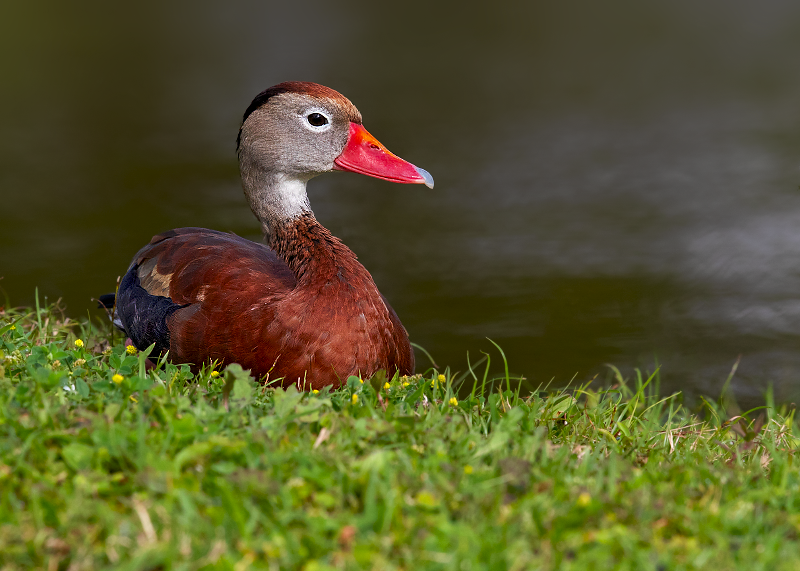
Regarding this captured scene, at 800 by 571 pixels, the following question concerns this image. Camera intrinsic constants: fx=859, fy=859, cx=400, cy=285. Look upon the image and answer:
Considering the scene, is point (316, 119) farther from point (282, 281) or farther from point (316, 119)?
point (282, 281)

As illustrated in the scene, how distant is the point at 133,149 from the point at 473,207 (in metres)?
4.35

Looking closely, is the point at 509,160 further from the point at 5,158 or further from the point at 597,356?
the point at 5,158

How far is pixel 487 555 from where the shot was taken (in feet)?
6.94

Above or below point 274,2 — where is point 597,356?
below

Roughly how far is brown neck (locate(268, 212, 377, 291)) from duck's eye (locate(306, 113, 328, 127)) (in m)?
0.46

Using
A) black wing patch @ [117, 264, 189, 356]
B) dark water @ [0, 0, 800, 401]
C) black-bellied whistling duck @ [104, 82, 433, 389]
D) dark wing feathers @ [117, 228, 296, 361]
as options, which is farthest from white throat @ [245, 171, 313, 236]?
dark water @ [0, 0, 800, 401]

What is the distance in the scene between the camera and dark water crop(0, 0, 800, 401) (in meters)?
6.48

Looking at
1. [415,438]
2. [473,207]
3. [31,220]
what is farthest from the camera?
[473,207]

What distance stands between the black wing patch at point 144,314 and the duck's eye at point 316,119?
1152 millimetres

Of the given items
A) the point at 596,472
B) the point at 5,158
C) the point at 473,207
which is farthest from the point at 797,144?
the point at 5,158

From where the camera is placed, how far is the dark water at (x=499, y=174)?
6477 millimetres

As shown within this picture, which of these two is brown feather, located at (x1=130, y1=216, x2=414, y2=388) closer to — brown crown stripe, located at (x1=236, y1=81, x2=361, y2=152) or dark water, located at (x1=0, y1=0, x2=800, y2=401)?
brown crown stripe, located at (x1=236, y1=81, x2=361, y2=152)

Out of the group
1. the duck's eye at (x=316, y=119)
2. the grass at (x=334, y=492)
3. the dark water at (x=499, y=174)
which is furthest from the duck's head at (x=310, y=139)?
the dark water at (x=499, y=174)

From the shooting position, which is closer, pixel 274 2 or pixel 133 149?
pixel 133 149
